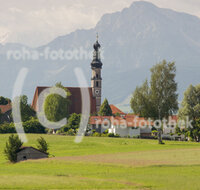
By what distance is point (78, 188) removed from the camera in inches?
1479

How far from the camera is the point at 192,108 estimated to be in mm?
99562

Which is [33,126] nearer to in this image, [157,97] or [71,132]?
[71,132]

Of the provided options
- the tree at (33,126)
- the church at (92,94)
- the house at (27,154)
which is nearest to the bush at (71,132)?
the tree at (33,126)

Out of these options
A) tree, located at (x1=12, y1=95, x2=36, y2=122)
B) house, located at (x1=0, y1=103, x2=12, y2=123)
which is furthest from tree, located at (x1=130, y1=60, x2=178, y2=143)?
house, located at (x1=0, y1=103, x2=12, y2=123)

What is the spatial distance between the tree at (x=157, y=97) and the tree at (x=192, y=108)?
8.56ft

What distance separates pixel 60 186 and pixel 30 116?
108055mm

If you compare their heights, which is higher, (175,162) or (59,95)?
(59,95)

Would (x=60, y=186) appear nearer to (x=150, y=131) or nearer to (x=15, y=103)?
(x=150, y=131)

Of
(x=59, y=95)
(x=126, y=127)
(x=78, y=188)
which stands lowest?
(x=78, y=188)

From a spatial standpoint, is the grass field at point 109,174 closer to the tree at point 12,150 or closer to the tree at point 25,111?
the tree at point 12,150

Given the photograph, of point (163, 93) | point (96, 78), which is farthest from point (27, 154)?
point (96, 78)

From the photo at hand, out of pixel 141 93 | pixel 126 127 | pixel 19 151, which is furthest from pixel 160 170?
pixel 126 127

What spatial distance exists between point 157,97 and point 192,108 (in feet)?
27.2

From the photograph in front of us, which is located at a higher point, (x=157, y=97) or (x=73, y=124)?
(x=157, y=97)
